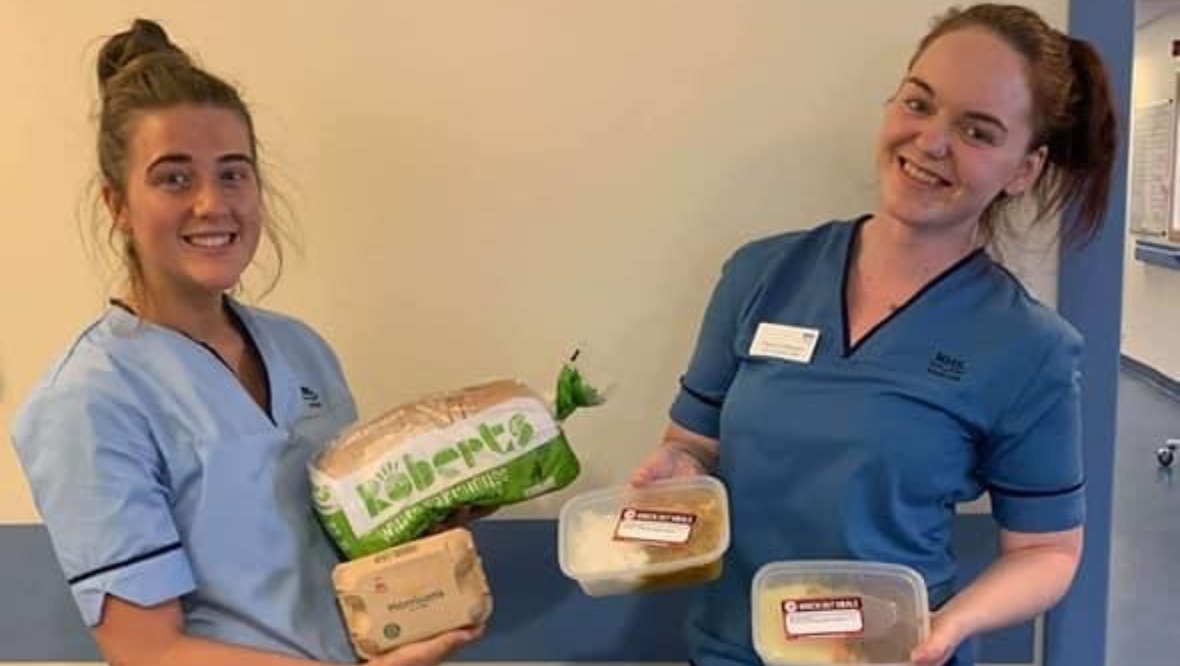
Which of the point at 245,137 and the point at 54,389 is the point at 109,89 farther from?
the point at 54,389

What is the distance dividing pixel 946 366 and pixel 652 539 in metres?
0.34

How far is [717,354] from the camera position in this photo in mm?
1125

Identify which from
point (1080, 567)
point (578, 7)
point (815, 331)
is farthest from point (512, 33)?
point (1080, 567)

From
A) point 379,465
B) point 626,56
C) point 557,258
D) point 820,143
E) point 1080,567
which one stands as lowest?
point 1080,567

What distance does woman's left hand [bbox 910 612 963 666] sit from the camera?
906mm

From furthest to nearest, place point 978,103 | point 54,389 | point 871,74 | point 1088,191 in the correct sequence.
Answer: point 871,74 → point 1088,191 → point 978,103 → point 54,389

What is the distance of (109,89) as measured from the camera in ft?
3.09

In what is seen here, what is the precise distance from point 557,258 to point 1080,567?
2.53 ft

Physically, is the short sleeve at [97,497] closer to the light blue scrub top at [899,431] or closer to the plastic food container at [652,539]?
the plastic food container at [652,539]

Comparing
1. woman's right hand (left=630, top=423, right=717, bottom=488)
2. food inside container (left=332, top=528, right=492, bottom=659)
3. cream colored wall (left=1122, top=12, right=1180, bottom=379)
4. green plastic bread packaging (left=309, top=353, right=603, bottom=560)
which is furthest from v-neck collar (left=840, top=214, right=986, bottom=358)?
cream colored wall (left=1122, top=12, right=1180, bottom=379)

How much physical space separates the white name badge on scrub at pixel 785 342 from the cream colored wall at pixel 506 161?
9.1 inches

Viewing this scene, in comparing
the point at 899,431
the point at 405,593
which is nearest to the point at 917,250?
the point at 899,431

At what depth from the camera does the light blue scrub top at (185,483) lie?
86cm

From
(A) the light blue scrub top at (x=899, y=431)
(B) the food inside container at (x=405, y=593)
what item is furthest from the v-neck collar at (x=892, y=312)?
(B) the food inside container at (x=405, y=593)
